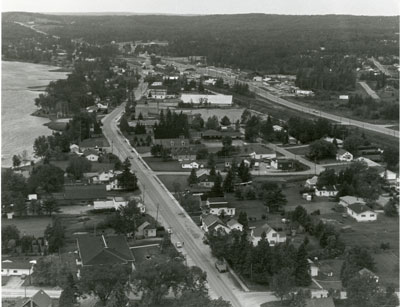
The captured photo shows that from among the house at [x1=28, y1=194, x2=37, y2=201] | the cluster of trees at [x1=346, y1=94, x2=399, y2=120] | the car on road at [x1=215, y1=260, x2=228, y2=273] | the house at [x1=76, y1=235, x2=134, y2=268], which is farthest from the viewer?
the cluster of trees at [x1=346, y1=94, x2=399, y2=120]

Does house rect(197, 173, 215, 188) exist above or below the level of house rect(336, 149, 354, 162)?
below

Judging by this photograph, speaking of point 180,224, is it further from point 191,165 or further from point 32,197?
point 191,165

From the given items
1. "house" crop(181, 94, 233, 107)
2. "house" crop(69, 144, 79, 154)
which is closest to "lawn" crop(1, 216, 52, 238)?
"house" crop(69, 144, 79, 154)

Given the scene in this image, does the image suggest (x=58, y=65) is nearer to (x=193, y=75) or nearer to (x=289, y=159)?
(x=193, y=75)

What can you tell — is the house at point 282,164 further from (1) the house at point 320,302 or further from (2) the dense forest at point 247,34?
(2) the dense forest at point 247,34

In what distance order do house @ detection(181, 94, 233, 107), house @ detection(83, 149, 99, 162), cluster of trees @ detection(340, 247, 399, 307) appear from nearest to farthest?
1. cluster of trees @ detection(340, 247, 399, 307)
2. house @ detection(83, 149, 99, 162)
3. house @ detection(181, 94, 233, 107)

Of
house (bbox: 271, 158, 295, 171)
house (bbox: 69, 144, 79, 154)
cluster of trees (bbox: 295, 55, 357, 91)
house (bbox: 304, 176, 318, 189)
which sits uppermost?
cluster of trees (bbox: 295, 55, 357, 91)

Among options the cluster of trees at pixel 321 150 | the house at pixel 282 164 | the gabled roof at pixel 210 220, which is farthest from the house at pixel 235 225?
the cluster of trees at pixel 321 150

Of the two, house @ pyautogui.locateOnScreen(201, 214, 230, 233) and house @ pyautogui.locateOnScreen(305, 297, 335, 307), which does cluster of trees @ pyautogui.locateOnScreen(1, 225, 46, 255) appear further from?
house @ pyautogui.locateOnScreen(305, 297, 335, 307)

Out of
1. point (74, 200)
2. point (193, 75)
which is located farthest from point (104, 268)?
point (193, 75)
